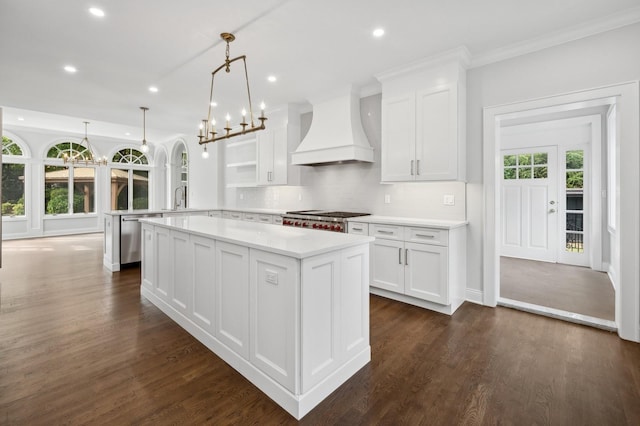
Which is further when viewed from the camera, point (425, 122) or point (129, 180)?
point (129, 180)

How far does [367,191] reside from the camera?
4.48m

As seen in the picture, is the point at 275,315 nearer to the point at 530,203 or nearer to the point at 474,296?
the point at 474,296

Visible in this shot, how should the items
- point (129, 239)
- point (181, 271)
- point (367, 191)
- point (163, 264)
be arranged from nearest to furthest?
1. point (181, 271)
2. point (163, 264)
3. point (367, 191)
4. point (129, 239)

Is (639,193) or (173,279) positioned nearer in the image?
(639,193)

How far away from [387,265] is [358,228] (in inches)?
22.9

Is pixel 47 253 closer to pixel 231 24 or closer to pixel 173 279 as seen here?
pixel 173 279

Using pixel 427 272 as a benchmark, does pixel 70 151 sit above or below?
above

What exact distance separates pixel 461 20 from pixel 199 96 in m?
3.81

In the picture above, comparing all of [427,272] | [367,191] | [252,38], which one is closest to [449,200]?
[427,272]

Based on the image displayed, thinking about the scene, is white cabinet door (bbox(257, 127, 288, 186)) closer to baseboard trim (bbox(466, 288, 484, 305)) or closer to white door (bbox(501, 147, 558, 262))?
baseboard trim (bbox(466, 288, 484, 305))

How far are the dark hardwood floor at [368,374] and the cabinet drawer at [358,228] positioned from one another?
3.11ft

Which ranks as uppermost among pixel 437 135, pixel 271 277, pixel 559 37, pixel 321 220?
pixel 559 37

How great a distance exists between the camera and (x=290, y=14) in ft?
8.62

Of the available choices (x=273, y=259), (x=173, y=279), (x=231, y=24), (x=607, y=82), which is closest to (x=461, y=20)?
(x=607, y=82)
